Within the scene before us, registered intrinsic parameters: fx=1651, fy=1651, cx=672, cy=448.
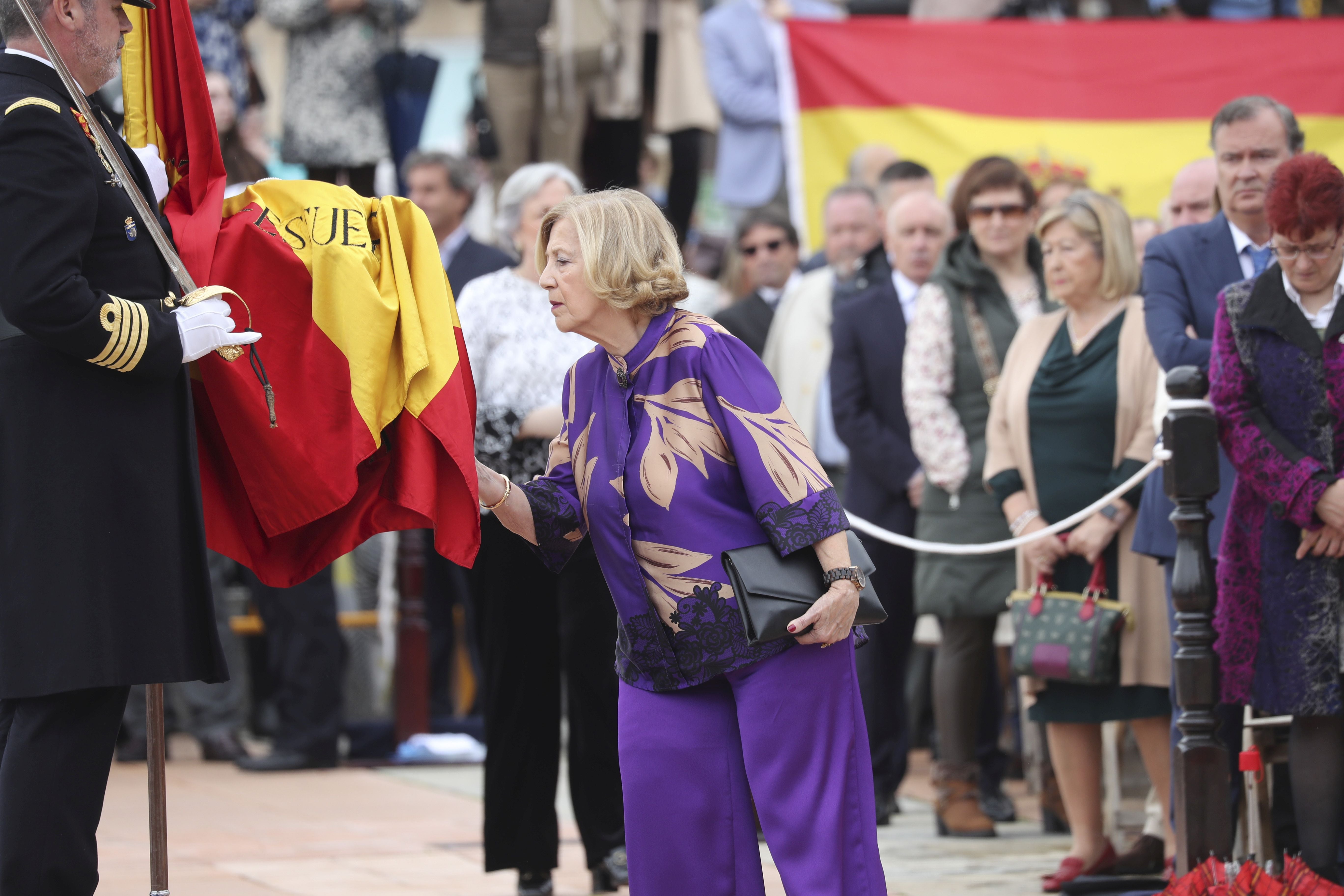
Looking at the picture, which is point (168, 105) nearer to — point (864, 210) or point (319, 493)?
point (319, 493)

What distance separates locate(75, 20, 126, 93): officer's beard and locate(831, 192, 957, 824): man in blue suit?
11.9ft

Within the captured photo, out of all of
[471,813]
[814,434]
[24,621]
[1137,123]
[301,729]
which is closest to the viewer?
[24,621]

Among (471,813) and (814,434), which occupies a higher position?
(814,434)

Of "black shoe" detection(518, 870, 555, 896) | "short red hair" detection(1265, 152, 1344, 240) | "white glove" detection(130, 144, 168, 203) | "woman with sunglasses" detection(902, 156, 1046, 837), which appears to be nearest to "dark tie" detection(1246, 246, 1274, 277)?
"short red hair" detection(1265, 152, 1344, 240)

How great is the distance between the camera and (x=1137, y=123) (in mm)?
9055

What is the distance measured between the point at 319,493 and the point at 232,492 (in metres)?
0.30

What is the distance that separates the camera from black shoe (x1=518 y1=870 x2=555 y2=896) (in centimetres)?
507

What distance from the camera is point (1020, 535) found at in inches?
220

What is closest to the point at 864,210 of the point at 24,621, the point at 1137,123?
the point at 1137,123

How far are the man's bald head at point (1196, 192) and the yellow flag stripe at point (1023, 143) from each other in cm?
268

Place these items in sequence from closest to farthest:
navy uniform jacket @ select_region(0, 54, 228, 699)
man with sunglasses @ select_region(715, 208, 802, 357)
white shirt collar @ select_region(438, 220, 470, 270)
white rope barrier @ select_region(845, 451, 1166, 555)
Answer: navy uniform jacket @ select_region(0, 54, 228, 699) → white rope barrier @ select_region(845, 451, 1166, 555) → white shirt collar @ select_region(438, 220, 470, 270) → man with sunglasses @ select_region(715, 208, 802, 357)

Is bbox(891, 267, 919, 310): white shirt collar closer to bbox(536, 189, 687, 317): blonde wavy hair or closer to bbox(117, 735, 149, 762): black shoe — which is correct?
bbox(536, 189, 687, 317): blonde wavy hair

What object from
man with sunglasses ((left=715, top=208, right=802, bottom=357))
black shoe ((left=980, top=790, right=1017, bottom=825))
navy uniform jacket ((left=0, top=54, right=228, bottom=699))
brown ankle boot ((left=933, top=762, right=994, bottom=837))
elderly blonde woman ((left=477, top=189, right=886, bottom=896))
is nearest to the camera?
navy uniform jacket ((left=0, top=54, right=228, bottom=699))

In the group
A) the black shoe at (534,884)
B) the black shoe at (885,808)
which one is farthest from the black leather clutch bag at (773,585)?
the black shoe at (885,808)
